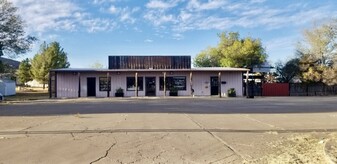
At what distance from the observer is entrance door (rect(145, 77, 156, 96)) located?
3597 centimetres

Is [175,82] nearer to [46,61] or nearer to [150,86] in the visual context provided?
[150,86]

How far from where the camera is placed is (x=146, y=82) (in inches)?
1417

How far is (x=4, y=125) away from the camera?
40.2ft

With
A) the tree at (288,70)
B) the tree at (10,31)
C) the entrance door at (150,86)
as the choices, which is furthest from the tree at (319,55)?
the tree at (10,31)

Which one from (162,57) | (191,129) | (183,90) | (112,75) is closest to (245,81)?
(183,90)

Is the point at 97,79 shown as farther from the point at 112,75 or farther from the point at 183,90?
the point at 183,90

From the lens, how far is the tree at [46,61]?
179 feet

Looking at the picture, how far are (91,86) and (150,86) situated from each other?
5.82 meters

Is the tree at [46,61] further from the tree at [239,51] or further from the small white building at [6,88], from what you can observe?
the tree at [239,51]

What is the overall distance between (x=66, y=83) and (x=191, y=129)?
1046 inches

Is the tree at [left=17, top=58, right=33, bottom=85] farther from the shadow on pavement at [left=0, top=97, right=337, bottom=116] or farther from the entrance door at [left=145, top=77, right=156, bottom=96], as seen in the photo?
the shadow on pavement at [left=0, top=97, right=337, bottom=116]

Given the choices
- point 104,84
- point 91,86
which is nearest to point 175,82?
point 104,84

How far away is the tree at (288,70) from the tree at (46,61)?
32472 mm

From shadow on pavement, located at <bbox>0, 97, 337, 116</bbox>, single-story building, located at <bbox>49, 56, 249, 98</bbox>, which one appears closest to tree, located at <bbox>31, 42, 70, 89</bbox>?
single-story building, located at <bbox>49, 56, 249, 98</bbox>
